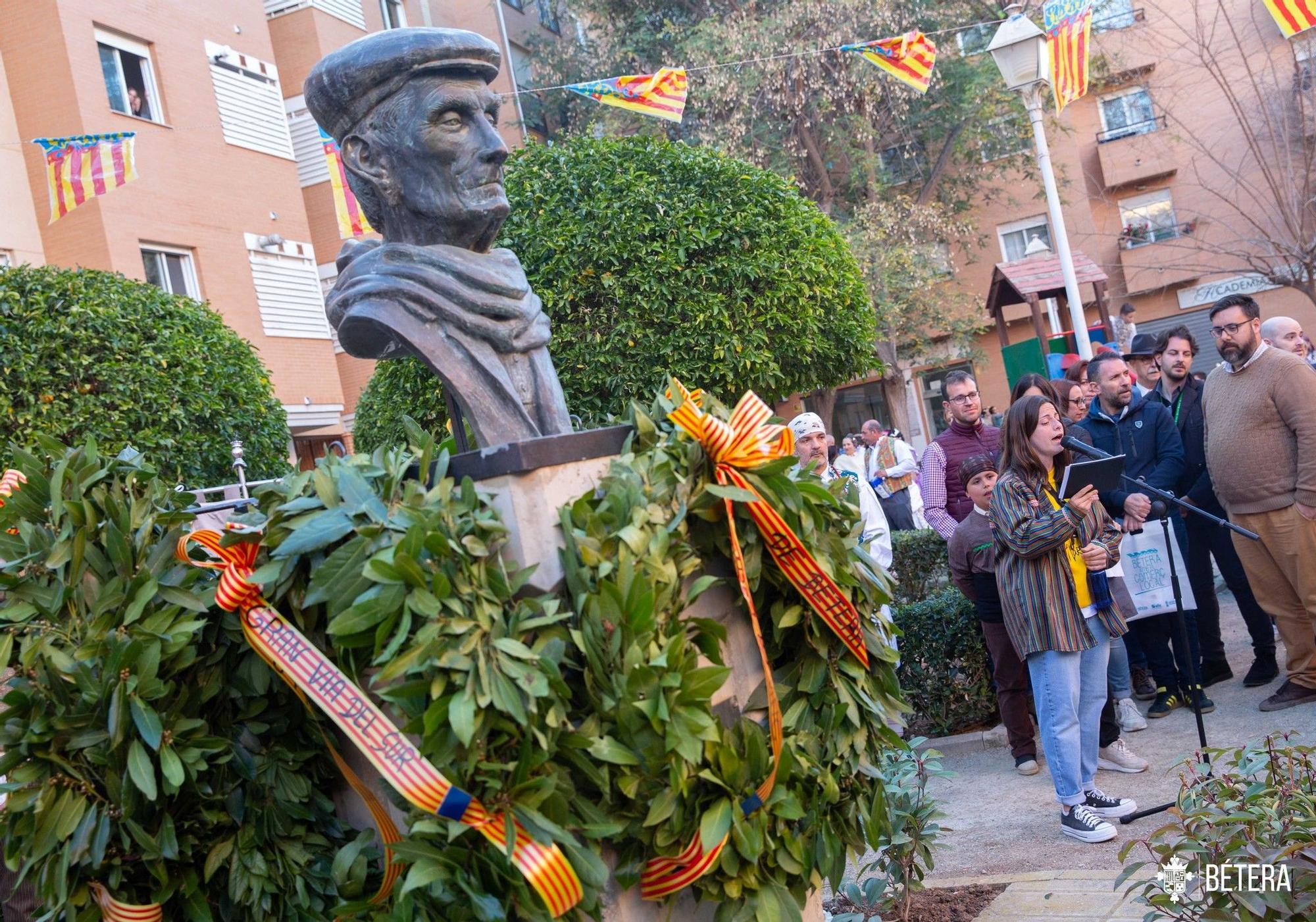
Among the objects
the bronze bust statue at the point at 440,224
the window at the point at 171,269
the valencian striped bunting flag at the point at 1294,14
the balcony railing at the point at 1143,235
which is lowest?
the bronze bust statue at the point at 440,224

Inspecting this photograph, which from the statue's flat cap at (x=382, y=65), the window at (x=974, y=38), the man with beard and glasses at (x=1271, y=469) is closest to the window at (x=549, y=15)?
the window at (x=974, y=38)

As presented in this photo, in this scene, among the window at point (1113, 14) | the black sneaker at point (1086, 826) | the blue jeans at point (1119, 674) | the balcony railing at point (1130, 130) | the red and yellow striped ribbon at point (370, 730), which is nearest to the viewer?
the red and yellow striped ribbon at point (370, 730)

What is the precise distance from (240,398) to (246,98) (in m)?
9.52

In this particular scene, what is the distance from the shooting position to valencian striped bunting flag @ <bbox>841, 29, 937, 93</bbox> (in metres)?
12.7

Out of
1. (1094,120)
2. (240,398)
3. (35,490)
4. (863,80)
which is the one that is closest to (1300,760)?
(35,490)

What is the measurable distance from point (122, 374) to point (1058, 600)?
8.08 meters

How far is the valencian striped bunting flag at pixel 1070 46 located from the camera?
11.5m

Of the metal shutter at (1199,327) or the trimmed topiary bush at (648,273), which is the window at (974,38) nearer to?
the metal shutter at (1199,327)

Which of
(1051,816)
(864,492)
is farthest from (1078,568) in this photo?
(864,492)

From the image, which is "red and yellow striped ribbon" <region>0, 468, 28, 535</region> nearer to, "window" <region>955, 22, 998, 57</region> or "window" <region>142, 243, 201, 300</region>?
"window" <region>142, 243, 201, 300</region>

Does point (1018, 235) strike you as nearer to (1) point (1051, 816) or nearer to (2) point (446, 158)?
(1) point (1051, 816)

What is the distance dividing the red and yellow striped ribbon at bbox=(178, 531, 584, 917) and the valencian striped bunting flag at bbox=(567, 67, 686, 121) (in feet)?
34.5

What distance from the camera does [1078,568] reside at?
210 inches

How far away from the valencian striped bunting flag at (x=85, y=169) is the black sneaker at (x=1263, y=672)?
36.3ft
